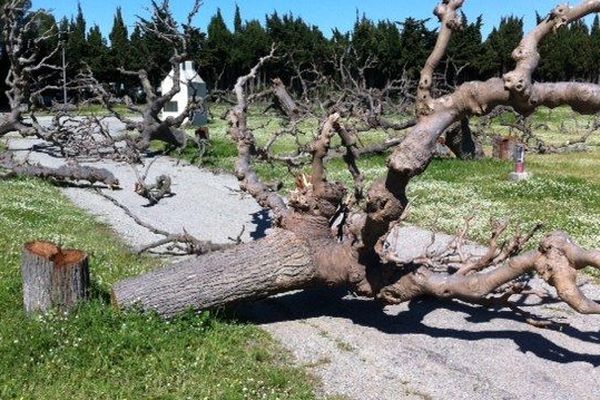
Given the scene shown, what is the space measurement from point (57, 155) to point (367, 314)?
19.0 m

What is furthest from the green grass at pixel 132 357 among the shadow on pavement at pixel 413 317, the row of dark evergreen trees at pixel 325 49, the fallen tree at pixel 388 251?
the row of dark evergreen trees at pixel 325 49

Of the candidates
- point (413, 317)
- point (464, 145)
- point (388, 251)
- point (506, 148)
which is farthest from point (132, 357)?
point (506, 148)

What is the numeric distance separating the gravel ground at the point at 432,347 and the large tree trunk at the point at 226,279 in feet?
1.72

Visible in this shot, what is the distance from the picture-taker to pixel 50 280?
694cm

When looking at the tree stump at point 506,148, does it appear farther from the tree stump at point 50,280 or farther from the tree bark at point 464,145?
the tree stump at point 50,280

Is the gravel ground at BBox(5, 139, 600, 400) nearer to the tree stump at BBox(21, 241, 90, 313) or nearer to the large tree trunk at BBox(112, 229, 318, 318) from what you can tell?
the large tree trunk at BBox(112, 229, 318, 318)

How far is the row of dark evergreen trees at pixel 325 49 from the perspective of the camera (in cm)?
5894

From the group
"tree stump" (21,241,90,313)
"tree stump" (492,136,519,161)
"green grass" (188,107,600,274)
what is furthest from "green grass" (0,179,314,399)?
"tree stump" (492,136,519,161)

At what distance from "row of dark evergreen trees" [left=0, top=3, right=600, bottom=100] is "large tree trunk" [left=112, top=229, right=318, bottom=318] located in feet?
155

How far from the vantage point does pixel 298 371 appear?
634 cm

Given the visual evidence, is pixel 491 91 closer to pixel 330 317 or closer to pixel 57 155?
pixel 330 317

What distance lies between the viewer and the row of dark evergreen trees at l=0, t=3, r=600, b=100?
5894 centimetres

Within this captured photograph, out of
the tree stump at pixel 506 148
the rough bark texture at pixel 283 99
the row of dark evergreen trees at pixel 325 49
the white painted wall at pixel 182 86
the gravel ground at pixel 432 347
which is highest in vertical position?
the row of dark evergreen trees at pixel 325 49

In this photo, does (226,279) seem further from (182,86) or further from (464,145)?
(182,86)
